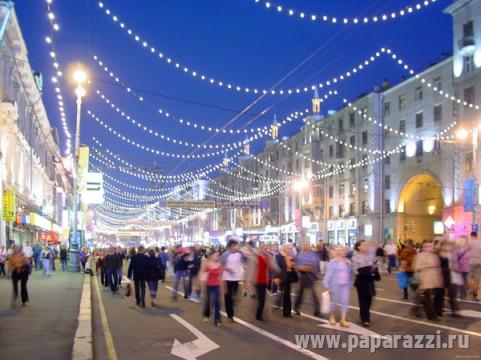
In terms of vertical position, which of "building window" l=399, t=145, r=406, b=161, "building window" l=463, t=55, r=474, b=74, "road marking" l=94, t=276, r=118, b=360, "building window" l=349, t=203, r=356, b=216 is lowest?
"road marking" l=94, t=276, r=118, b=360

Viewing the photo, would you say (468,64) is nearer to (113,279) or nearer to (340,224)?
(340,224)

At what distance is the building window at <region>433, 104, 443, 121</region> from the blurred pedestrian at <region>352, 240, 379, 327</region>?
35.2 m

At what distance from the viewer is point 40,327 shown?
39.6 feet

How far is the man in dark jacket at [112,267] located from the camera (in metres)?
21.7

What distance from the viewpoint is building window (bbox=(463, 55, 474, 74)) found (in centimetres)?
4156

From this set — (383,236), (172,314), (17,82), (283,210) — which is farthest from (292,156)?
(172,314)

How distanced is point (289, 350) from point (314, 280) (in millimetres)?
4396

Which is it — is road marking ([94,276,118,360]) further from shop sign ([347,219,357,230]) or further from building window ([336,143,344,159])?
building window ([336,143,344,159])

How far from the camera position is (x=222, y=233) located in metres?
102

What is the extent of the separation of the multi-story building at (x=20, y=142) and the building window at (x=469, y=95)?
27626 mm

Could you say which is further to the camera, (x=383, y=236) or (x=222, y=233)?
(x=222, y=233)

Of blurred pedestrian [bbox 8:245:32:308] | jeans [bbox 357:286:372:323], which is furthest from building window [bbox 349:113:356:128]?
jeans [bbox 357:286:372:323]

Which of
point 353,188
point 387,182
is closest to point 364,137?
point 387,182

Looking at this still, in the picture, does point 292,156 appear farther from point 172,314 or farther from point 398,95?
point 172,314
